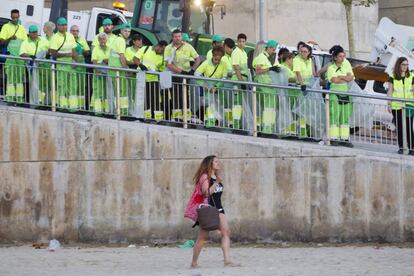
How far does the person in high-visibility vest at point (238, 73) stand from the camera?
21.1 meters

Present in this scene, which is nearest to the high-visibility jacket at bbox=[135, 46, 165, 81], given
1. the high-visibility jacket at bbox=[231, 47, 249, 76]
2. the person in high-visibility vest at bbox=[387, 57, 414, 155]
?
the high-visibility jacket at bbox=[231, 47, 249, 76]

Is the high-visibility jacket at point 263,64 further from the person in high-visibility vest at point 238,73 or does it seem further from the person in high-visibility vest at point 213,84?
the person in high-visibility vest at point 213,84

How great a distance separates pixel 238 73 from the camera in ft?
70.4

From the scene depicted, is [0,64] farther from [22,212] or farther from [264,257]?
[264,257]

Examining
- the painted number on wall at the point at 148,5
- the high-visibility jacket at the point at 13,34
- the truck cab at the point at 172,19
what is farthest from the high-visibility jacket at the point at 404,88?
the painted number on wall at the point at 148,5

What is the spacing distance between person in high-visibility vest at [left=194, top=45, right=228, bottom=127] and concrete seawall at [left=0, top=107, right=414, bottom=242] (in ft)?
1.73

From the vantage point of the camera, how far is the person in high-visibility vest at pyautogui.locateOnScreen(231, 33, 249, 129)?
2112 cm

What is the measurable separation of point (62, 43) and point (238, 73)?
3175 mm

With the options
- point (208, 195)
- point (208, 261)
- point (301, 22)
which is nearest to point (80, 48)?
point (208, 261)

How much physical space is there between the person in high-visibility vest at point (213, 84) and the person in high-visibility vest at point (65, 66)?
6.79 feet

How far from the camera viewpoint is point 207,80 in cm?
2116

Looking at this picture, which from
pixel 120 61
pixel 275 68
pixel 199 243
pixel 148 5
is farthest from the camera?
pixel 148 5

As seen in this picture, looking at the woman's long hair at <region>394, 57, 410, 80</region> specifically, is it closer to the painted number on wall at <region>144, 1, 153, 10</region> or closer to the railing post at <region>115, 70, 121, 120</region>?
the railing post at <region>115, 70, 121, 120</region>

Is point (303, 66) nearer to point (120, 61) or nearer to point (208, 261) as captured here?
point (120, 61)
